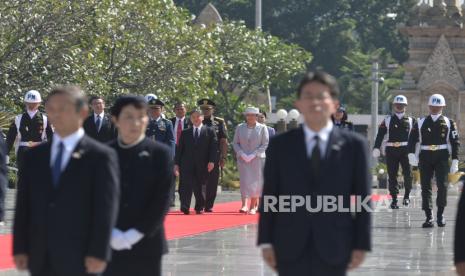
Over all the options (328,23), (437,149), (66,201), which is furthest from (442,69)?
(328,23)

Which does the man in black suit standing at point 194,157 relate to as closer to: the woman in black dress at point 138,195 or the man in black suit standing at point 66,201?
the woman in black dress at point 138,195

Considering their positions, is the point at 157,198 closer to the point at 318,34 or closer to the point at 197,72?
the point at 197,72

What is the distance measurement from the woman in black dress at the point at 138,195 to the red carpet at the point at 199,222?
21.5 feet

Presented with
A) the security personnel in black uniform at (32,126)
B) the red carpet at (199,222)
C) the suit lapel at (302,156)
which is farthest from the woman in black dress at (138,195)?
the security personnel in black uniform at (32,126)

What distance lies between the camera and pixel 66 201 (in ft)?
26.7

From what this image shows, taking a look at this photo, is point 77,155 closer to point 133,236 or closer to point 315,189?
point 133,236

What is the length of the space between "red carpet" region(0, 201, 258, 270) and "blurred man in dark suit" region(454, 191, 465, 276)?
797cm

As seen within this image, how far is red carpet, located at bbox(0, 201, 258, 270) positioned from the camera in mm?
18156

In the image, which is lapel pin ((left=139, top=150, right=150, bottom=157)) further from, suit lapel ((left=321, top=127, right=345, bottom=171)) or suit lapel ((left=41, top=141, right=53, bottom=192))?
suit lapel ((left=321, top=127, right=345, bottom=171))

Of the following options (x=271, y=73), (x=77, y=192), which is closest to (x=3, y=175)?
(x=77, y=192)

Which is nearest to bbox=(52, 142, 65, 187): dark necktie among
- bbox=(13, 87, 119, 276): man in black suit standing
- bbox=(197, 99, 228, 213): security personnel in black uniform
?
bbox=(13, 87, 119, 276): man in black suit standing

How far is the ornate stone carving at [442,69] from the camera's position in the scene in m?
49.5

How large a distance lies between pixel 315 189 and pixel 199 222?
12.6 m

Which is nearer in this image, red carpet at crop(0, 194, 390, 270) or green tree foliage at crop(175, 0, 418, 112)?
red carpet at crop(0, 194, 390, 270)
